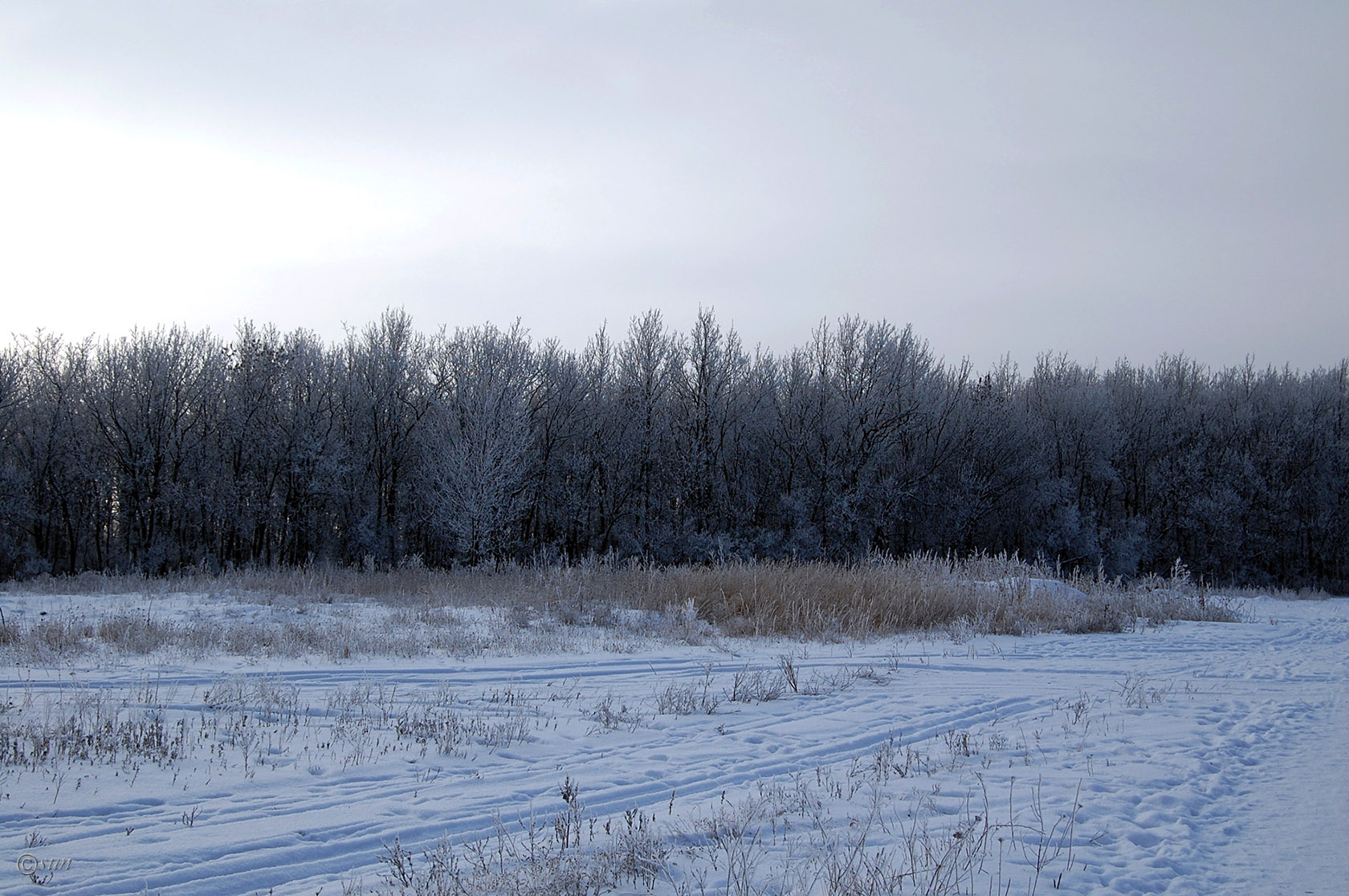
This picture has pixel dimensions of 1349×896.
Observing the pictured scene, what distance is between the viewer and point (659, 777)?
5.61 m

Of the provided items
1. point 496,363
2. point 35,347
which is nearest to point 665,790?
point 496,363

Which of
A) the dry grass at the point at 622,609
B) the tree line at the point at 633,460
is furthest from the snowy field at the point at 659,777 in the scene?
the tree line at the point at 633,460

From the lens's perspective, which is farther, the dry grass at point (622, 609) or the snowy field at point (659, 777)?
the dry grass at point (622, 609)

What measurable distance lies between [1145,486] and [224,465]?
165ft

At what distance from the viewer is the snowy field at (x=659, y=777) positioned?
3.93 m

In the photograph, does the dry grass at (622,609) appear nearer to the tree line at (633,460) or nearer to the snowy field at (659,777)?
the snowy field at (659,777)

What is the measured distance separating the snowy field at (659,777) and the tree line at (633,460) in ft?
83.7

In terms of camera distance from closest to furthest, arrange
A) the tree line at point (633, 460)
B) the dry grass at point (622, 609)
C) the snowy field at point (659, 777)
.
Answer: the snowy field at point (659, 777)
the dry grass at point (622, 609)
the tree line at point (633, 460)

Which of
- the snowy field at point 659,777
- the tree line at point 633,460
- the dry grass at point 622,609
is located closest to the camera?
the snowy field at point 659,777

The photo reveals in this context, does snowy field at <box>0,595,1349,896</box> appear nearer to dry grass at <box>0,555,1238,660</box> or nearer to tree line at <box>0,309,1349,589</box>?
dry grass at <box>0,555,1238,660</box>

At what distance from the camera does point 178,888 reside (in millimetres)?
3639

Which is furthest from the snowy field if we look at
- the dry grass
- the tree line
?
the tree line

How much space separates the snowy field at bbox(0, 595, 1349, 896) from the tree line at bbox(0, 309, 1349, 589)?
2552 centimetres

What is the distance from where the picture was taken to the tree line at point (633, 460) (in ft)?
119
